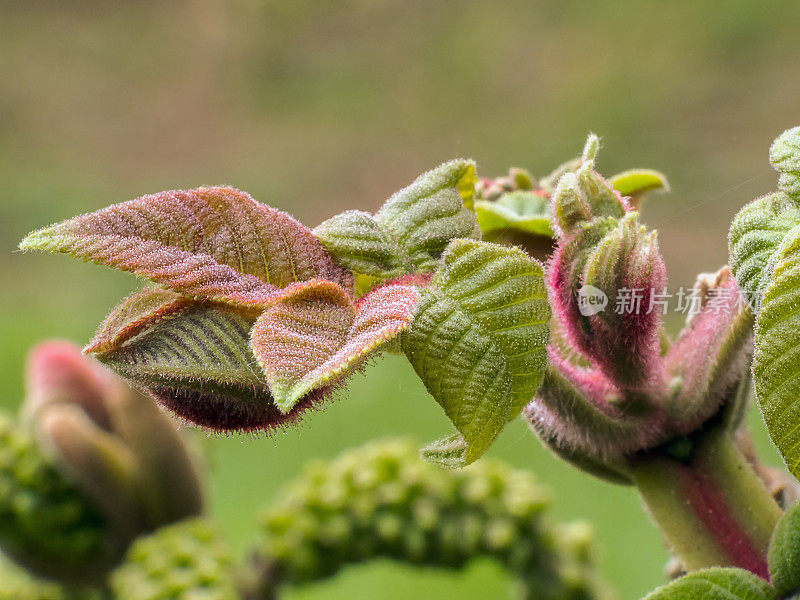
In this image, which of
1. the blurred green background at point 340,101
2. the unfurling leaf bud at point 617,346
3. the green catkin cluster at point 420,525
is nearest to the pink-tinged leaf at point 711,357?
the unfurling leaf bud at point 617,346

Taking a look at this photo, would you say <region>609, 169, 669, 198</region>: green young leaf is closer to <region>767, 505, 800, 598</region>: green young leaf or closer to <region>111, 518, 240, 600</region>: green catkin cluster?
<region>767, 505, 800, 598</region>: green young leaf

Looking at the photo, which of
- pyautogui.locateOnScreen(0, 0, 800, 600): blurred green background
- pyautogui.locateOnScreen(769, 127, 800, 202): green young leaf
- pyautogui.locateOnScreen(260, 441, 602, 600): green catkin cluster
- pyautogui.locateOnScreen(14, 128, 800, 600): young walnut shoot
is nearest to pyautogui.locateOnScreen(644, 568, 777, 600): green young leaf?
pyautogui.locateOnScreen(14, 128, 800, 600): young walnut shoot

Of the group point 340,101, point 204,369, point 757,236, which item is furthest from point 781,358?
point 340,101

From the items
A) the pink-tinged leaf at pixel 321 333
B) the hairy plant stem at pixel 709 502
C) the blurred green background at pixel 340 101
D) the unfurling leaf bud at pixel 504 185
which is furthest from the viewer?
the blurred green background at pixel 340 101

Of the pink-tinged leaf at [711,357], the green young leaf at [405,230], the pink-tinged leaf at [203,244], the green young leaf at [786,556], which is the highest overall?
the pink-tinged leaf at [203,244]

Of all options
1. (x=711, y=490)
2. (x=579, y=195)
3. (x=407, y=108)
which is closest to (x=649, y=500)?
(x=711, y=490)

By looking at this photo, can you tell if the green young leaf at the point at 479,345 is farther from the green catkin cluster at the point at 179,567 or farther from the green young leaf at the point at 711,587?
the green catkin cluster at the point at 179,567

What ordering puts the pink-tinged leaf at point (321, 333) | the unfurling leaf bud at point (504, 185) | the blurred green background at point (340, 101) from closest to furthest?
the pink-tinged leaf at point (321, 333)
the unfurling leaf bud at point (504, 185)
the blurred green background at point (340, 101)

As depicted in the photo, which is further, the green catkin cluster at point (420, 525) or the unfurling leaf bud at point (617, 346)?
the green catkin cluster at point (420, 525)

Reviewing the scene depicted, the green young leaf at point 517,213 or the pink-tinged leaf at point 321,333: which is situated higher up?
the green young leaf at point 517,213
